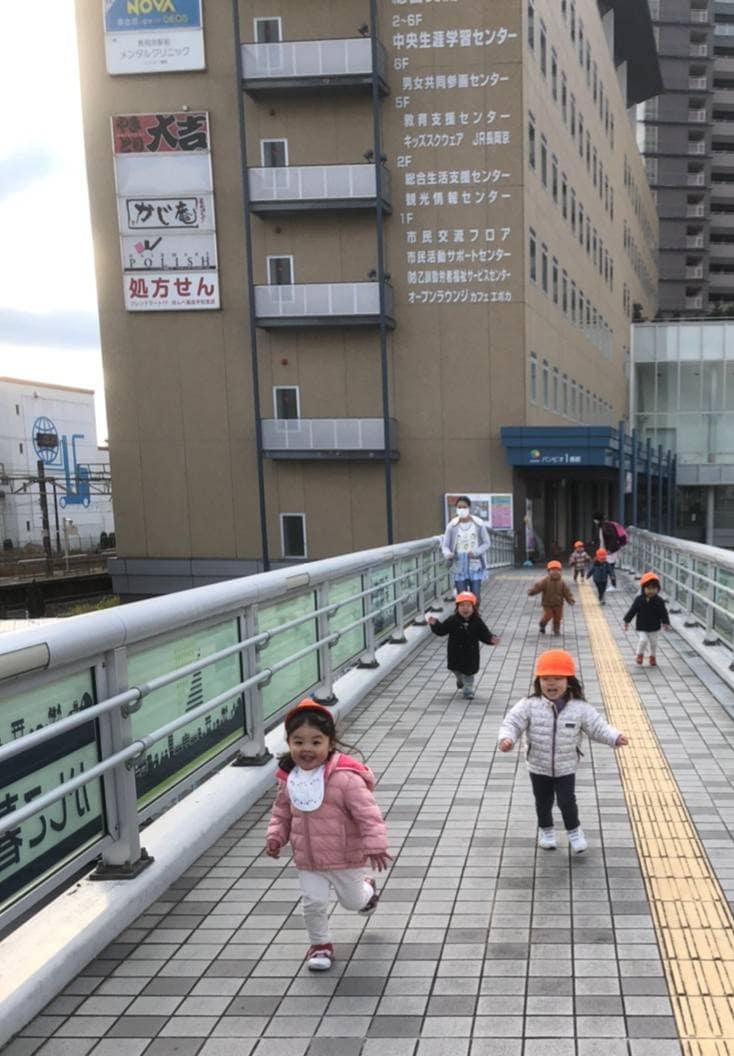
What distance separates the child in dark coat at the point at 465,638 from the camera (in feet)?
24.3

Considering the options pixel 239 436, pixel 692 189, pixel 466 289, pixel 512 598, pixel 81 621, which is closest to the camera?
pixel 81 621

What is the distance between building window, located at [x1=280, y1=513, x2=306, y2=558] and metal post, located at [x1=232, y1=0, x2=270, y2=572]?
781mm

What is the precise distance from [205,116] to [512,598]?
20476mm

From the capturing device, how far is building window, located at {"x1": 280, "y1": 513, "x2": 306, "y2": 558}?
93.0 ft

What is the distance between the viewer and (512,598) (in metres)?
15.3

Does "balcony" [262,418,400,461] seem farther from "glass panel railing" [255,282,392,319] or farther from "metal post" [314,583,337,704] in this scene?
"metal post" [314,583,337,704]

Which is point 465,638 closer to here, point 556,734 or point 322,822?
point 556,734

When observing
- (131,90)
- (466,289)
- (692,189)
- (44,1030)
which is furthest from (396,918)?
(692,189)

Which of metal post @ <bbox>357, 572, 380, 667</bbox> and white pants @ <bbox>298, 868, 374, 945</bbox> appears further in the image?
metal post @ <bbox>357, 572, 380, 667</bbox>

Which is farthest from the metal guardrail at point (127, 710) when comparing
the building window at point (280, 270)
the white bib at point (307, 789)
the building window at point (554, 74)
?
the building window at point (554, 74)

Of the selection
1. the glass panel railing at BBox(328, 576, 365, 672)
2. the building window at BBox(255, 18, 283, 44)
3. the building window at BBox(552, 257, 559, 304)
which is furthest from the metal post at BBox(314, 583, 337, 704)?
the building window at BBox(552, 257, 559, 304)

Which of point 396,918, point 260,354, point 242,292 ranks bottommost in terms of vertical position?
point 396,918

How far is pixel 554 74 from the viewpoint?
30.1 m

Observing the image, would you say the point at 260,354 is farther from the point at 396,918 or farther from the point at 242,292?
the point at 396,918
